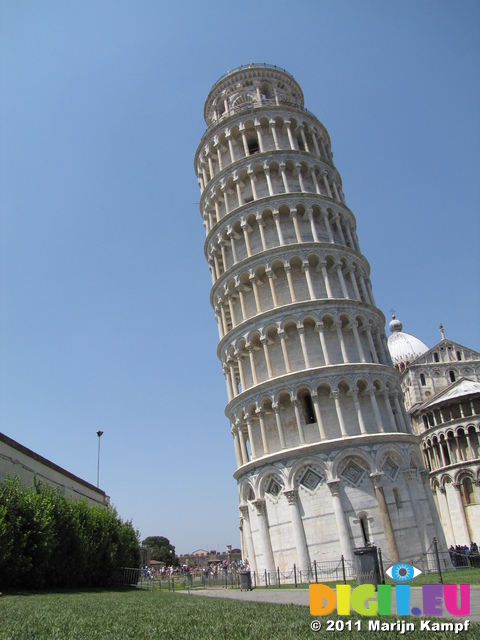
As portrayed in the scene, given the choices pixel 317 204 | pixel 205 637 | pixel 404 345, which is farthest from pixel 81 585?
pixel 404 345

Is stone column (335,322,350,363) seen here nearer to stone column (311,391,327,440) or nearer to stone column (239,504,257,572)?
stone column (311,391,327,440)

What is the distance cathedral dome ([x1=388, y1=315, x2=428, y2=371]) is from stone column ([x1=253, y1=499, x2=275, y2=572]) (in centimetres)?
5497

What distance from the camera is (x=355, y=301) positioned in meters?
32.0

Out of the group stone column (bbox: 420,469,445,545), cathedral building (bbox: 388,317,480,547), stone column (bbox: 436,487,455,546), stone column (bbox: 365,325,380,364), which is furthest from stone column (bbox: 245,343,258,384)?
stone column (bbox: 436,487,455,546)

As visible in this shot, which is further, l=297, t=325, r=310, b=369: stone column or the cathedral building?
the cathedral building

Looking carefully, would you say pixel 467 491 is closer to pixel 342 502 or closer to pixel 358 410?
pixel 358 410

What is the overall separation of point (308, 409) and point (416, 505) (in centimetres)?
771

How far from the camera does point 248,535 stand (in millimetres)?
30047

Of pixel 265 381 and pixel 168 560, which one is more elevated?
pixel 265 381

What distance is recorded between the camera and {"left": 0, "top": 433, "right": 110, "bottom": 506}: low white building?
2602cm

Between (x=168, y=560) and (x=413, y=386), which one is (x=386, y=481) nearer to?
(x=413, y=386)

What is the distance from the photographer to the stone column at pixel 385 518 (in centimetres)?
2547

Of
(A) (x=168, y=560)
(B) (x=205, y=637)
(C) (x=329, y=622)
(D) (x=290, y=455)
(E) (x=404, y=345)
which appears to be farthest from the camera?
(A) (x=168, y=560)

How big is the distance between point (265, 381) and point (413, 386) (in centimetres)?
4244
